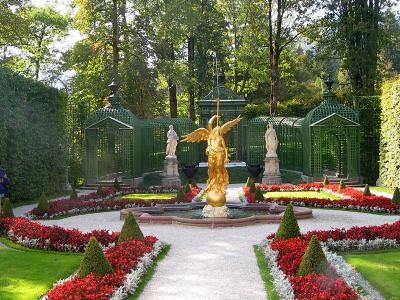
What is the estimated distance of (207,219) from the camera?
52.5ft

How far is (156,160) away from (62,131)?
27.6 feet

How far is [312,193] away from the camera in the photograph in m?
25.4

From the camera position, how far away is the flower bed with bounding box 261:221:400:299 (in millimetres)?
8125

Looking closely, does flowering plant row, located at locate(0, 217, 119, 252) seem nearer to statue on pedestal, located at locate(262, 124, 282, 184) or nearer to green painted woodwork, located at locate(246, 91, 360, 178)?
statue on pedestal, located at locate(262, 124, 282, 184)

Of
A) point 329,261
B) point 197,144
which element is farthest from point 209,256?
point 197,144

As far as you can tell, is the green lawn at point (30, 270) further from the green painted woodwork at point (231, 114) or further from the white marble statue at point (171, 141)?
the green painted woodwork at point (231, 114)

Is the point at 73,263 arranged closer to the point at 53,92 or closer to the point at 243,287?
the point at 243,287

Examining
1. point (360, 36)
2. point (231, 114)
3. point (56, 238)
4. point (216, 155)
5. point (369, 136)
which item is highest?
point (360, 36)

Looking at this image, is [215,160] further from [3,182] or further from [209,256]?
[3,182]

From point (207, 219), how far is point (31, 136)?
36.9ft

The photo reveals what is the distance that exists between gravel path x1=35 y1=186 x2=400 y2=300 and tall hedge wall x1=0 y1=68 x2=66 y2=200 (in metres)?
5.12

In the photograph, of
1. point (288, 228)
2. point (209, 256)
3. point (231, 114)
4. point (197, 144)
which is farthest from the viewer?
point (231, 114)

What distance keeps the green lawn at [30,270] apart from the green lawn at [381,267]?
560 centimetres

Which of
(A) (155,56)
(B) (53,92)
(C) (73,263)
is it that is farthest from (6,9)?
(C) (73,263)
